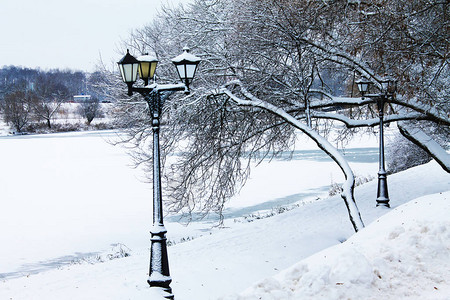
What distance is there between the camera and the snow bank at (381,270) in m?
6.30

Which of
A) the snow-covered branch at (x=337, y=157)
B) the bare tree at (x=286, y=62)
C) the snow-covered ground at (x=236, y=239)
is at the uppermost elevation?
the bare tree at (x=286, y=62)

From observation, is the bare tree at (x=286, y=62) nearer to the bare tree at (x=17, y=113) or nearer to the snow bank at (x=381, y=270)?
the snow bank at (x=381, y=270)

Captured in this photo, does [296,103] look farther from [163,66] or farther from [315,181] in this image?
[315,181]

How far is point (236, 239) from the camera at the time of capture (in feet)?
48.9

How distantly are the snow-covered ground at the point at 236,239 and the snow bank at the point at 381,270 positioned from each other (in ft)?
0.04

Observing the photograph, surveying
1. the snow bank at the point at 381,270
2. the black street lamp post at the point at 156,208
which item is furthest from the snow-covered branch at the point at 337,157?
the snow bank at the point at 381,270

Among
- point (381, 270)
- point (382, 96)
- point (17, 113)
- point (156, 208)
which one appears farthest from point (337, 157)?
point (17, 113)

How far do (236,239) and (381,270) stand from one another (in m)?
8.45

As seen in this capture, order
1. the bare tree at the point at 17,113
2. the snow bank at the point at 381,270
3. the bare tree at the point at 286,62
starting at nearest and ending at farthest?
the snow bank at the point at 381,270, the bare tree at the point at 286,62, the bare tree at the point at 17,113

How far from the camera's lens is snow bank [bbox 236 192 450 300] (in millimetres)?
6297

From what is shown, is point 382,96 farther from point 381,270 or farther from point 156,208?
point 381,270

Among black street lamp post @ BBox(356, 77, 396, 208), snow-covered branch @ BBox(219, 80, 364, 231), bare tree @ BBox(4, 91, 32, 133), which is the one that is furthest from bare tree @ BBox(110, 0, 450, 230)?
bare tree @ BBox(4, 91, 32, 133)

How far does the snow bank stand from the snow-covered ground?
0.01 meters

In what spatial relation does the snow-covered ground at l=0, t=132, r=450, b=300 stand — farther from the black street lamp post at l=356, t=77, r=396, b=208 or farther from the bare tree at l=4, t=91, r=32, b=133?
the bare tree at l=4, t=91, r=32, b=133
